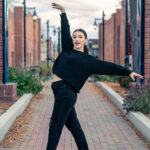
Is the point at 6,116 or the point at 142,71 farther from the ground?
the point at 142,71

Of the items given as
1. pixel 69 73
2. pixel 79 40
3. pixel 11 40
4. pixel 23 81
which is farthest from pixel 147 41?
pixel 11 40

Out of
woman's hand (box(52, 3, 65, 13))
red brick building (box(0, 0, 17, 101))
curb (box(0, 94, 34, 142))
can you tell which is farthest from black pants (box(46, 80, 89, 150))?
red brick building (box(0, 0, 17, 101))

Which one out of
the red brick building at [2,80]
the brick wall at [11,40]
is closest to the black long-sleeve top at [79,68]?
the red brick building at [2,80]

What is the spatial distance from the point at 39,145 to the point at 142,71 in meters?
4.86

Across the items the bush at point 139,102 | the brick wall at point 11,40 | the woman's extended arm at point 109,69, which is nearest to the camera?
the woman's extended arm at point 109,69

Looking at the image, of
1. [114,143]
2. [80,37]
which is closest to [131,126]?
[114,143]

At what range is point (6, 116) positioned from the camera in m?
7.03

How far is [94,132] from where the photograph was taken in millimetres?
6832

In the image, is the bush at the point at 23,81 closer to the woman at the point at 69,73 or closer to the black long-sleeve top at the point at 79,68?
the woman at the point at 69,73

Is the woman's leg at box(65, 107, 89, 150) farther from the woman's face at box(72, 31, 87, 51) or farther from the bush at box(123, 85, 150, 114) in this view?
the bush at box(123, 85, 150, 114)

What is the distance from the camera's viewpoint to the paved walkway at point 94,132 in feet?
18.9

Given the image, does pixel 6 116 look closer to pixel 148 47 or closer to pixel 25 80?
pixel 148 47

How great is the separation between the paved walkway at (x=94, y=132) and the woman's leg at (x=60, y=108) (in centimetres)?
158

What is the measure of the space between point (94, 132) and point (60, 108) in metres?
2.96
